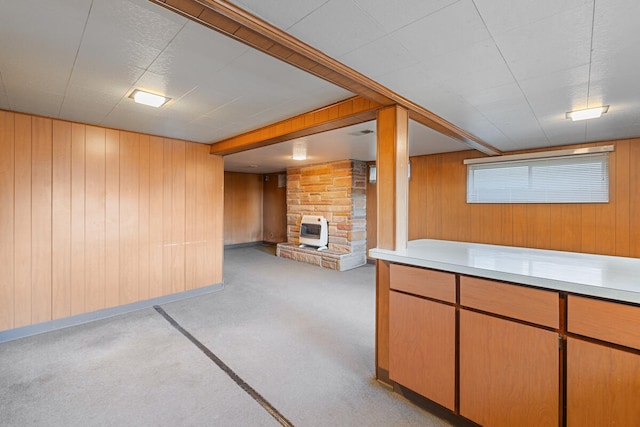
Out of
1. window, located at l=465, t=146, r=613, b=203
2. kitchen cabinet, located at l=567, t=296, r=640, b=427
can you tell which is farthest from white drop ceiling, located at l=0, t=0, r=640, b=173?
kitchen cabinet, located at l=567, t=296, r=640, b=427

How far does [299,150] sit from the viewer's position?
16.6 ft

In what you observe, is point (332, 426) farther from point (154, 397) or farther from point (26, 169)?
point (26, 169)

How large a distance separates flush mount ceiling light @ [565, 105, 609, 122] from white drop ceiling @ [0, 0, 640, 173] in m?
0.09

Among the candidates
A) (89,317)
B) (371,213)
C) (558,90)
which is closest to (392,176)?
(558,90)

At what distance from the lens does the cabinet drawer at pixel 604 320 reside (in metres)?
1.28

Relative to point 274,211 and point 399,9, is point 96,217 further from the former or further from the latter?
point 274,211

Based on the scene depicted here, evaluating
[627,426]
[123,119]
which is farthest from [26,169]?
[627,426]

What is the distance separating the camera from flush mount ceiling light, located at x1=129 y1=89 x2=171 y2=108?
2.42m

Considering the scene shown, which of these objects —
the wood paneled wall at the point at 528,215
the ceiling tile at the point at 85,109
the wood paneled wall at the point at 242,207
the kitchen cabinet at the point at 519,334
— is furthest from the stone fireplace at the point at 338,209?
the ceiling tile at the point at 85,109

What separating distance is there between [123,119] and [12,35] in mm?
1698

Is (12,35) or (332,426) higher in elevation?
(12,35)

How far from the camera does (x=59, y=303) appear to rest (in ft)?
10.8

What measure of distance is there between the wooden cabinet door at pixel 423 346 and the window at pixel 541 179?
139 inches

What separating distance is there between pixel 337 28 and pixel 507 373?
2.01 m
